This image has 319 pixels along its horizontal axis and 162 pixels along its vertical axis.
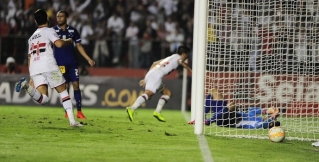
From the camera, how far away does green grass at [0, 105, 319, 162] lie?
9.15 metres

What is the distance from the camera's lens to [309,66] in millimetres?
15227

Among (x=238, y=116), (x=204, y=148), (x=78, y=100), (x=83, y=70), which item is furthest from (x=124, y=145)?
(x=83, y=70)

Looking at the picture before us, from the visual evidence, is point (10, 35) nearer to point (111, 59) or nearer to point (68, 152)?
point (111, 59)

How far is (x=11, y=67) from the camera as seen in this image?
896 inches

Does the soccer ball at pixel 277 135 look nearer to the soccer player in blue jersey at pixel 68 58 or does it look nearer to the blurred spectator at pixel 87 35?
the soccer player in blue jersey at pixel 68 58

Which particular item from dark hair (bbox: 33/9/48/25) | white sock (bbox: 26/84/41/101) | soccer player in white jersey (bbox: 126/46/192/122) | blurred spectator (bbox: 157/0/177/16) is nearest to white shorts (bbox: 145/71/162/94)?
soccer player in white jersey (bbox: 126/46/192/122)

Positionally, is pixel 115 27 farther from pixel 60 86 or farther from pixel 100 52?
pixel 60 86

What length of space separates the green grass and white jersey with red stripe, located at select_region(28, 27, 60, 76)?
0.98 metres

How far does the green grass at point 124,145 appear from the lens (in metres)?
9.15

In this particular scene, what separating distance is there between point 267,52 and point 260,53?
0.28m

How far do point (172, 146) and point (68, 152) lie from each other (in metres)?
1.67

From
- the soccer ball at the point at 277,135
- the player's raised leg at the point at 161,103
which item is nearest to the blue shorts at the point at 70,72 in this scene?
the player's raised leg at the point at 161,103

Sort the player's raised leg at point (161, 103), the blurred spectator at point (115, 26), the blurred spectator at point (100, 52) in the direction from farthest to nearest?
the blurred spectator at point (115, 26)
the blurred spectator at point (100, 52)
the player's raised leg at point (161, 103)

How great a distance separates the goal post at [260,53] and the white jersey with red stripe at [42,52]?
7.96 ft
